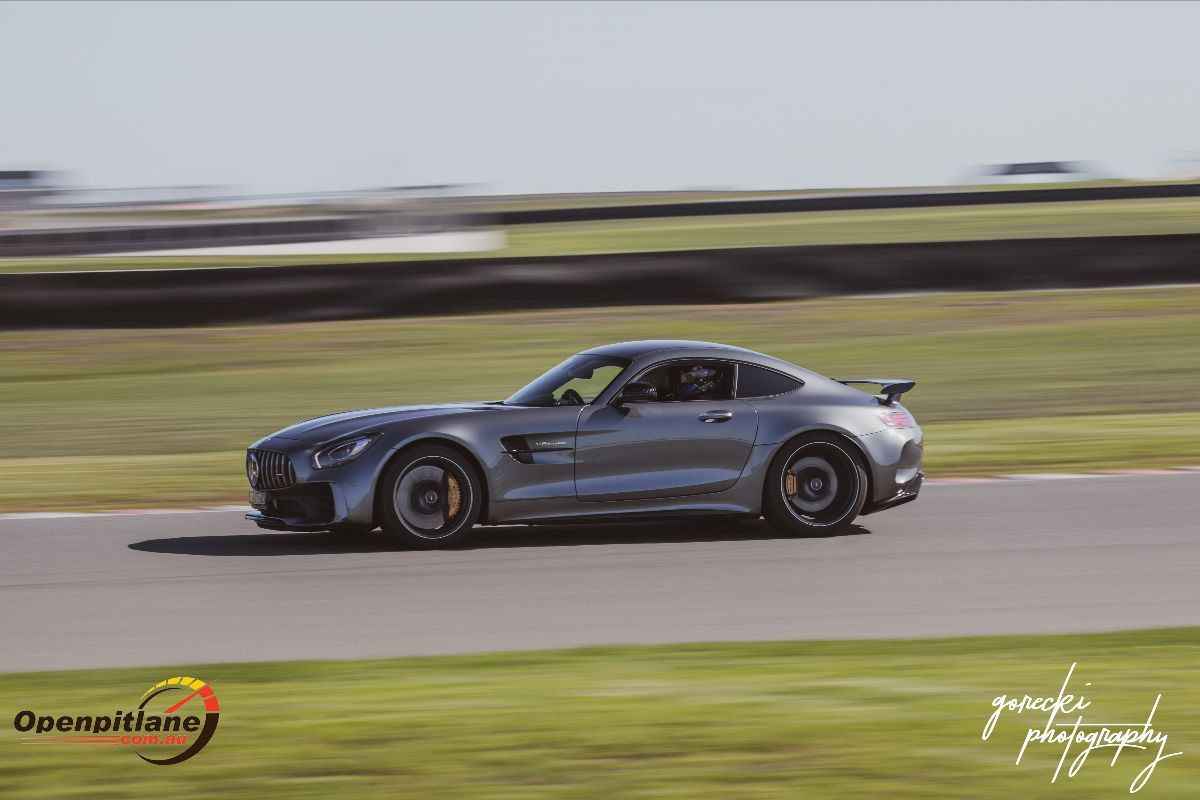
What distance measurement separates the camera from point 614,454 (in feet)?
29.6

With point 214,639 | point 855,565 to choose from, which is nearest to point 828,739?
point 214,639

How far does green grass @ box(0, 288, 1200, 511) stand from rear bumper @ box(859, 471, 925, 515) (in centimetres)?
272

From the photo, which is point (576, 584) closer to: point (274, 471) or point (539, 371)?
point (274, 471)

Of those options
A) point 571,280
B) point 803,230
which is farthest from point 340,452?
point 803,230

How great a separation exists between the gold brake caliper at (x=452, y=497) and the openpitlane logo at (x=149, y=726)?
350cm

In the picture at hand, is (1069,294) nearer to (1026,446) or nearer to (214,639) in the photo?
(1026,446)

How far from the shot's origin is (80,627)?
696 cm

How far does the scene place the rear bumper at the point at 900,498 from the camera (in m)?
9.49

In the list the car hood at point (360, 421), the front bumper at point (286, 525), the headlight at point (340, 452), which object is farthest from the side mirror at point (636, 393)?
the front bumper at point (286, 525)

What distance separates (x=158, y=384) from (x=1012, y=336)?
36.5 ft

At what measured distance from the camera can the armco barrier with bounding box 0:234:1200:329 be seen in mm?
21516

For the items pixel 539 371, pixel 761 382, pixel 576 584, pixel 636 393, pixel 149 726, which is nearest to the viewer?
pixel 149 726

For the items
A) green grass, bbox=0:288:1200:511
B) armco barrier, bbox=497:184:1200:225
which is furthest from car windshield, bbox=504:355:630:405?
armco barrier, bbox=497:184:1200:225

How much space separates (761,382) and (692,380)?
1.39 feet
